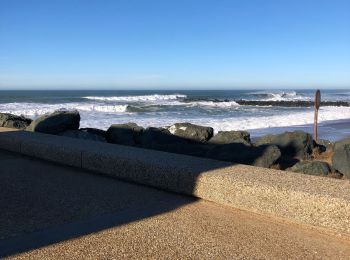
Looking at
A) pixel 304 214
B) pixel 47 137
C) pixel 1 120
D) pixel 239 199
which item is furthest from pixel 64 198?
pixel 1 120

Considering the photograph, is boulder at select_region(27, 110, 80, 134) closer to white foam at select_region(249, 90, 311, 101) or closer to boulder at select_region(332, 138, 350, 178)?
boulder at select_region(332, 138, 350, 178)

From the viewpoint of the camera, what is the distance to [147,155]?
20.0 ft

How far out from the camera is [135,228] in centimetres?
404

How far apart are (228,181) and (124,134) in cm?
744

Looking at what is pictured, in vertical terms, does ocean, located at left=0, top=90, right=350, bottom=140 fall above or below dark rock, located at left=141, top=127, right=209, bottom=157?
below

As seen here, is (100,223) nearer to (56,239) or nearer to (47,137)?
(56,239)

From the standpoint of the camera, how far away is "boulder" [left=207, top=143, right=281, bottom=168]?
7.60 m

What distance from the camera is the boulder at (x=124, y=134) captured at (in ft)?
38.0

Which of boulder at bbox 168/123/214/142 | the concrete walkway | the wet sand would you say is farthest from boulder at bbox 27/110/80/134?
the wet sand

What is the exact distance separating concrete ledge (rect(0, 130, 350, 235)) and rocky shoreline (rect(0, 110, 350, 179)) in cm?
217

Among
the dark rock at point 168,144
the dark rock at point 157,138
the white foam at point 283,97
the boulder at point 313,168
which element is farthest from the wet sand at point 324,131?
the white foam at point 283,97

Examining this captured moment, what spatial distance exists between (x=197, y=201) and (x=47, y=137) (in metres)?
4.00

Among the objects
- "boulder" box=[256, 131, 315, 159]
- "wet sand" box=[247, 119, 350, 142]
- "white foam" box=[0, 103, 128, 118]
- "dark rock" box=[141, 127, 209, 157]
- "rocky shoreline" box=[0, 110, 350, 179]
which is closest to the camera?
"rocky shoreline" box=[0, 110, 350, 179]

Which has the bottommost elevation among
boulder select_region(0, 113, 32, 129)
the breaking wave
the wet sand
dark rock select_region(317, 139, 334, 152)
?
the breaking wave
